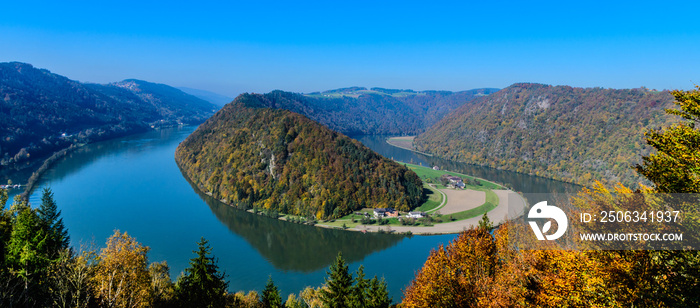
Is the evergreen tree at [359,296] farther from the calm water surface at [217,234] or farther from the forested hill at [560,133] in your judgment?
the forested hill at [560,133]

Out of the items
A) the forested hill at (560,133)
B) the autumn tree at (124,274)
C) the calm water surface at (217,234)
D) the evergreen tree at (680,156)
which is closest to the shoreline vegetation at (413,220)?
the calm water surface at (217,234)

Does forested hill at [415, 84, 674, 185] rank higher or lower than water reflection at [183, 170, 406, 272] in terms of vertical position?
higher

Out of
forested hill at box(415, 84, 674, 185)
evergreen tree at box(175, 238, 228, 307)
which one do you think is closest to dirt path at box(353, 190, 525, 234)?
forested hill at box(415, 84, 674, 185)

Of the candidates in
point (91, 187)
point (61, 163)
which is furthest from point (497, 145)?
point (61, 163)

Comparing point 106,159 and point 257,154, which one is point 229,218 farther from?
point 106,159

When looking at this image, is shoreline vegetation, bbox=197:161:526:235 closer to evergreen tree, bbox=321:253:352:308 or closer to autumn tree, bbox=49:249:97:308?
evergreen tree, bbox=321:253:352:308

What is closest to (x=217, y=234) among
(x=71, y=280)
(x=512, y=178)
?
(x=71, y=280)
